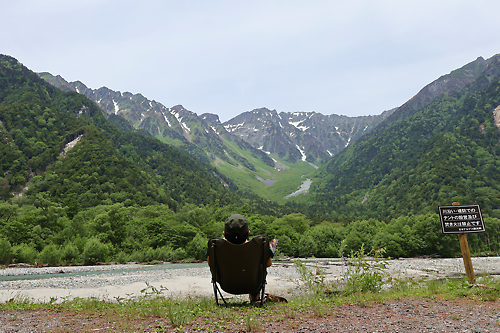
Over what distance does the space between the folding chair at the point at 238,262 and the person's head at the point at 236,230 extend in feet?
0.83

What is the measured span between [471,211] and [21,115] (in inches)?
6668

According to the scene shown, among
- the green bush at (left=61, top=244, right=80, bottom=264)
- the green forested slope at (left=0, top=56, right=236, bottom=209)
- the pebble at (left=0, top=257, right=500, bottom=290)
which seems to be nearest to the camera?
the pebble at (left=0, top=257, right=500, bottom=290)

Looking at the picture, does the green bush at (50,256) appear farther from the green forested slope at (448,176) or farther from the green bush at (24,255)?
the green forested slope at (448,176)

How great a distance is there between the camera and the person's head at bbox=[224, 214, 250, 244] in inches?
270

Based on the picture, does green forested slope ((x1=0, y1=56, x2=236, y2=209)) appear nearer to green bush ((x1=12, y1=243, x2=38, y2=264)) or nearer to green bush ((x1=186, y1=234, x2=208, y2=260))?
green bush ((x1=12, y1=243, x2=38, y2=264))

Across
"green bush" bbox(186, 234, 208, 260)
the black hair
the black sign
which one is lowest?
"green bush" bbox(186, 234, 208, 260)

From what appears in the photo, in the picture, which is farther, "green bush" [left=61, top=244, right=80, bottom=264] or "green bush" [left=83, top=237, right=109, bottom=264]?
"green bush" [left=83, top=237, right=109, bottom=264]

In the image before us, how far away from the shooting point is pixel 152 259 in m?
52.4

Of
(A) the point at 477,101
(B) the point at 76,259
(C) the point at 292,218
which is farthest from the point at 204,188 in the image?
(A) the point at 477,101

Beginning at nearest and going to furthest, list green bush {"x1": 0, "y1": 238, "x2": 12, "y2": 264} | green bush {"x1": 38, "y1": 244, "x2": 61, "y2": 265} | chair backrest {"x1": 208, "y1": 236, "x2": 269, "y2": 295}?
chair backrest {"x1": 208, "y1": 236, "x2": 269, "y2": 295} → green bush {"x1": 0, "y1": 238, "x2": 12, "y2": 264} → green bush {"x1": 38, "y1": 244, "x2": 61, "y2": 265}

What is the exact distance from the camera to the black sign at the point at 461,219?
11352 millimetres

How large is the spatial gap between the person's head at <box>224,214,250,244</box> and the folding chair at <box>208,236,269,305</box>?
0.25 metres

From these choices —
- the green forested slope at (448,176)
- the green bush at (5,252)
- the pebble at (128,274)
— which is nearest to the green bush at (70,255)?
the green bush at (5,252)

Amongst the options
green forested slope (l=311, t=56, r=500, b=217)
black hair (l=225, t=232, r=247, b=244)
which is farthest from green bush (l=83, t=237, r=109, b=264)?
green forested slope (l=311, t=56, r=500, b=217)
